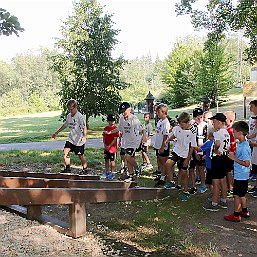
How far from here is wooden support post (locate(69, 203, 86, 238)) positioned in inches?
174

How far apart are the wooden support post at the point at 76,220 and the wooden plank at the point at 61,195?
3.0 inches

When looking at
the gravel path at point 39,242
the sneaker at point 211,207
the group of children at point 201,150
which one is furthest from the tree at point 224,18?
the gravel path at point 39,242

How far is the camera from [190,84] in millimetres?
44062

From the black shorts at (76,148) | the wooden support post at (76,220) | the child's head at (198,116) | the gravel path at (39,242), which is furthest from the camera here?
the black shorts at (76,148)

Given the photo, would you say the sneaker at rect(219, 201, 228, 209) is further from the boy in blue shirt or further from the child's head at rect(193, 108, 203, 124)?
the child's head at rect(193, 108, 203, 124)

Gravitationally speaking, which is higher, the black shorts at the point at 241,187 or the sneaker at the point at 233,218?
the black shorts at the point at 241,187

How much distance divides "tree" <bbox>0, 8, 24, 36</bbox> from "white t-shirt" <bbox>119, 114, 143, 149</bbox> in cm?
286

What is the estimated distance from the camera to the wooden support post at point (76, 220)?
4.43 metres

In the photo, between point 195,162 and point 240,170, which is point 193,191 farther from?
point 240,170

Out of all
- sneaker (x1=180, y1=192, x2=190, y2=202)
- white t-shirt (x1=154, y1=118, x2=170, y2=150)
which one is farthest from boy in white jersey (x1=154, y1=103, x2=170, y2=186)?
sneaker (x1=180, y1=192, x2=190, y2=202)

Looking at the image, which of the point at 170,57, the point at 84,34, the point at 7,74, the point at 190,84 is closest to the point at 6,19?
the point at 84,34

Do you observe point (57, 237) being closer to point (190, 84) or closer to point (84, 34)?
point (84, 34)

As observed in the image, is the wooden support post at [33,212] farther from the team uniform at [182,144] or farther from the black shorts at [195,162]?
the black shorts at [195,162]

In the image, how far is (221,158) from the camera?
566 centimetres
